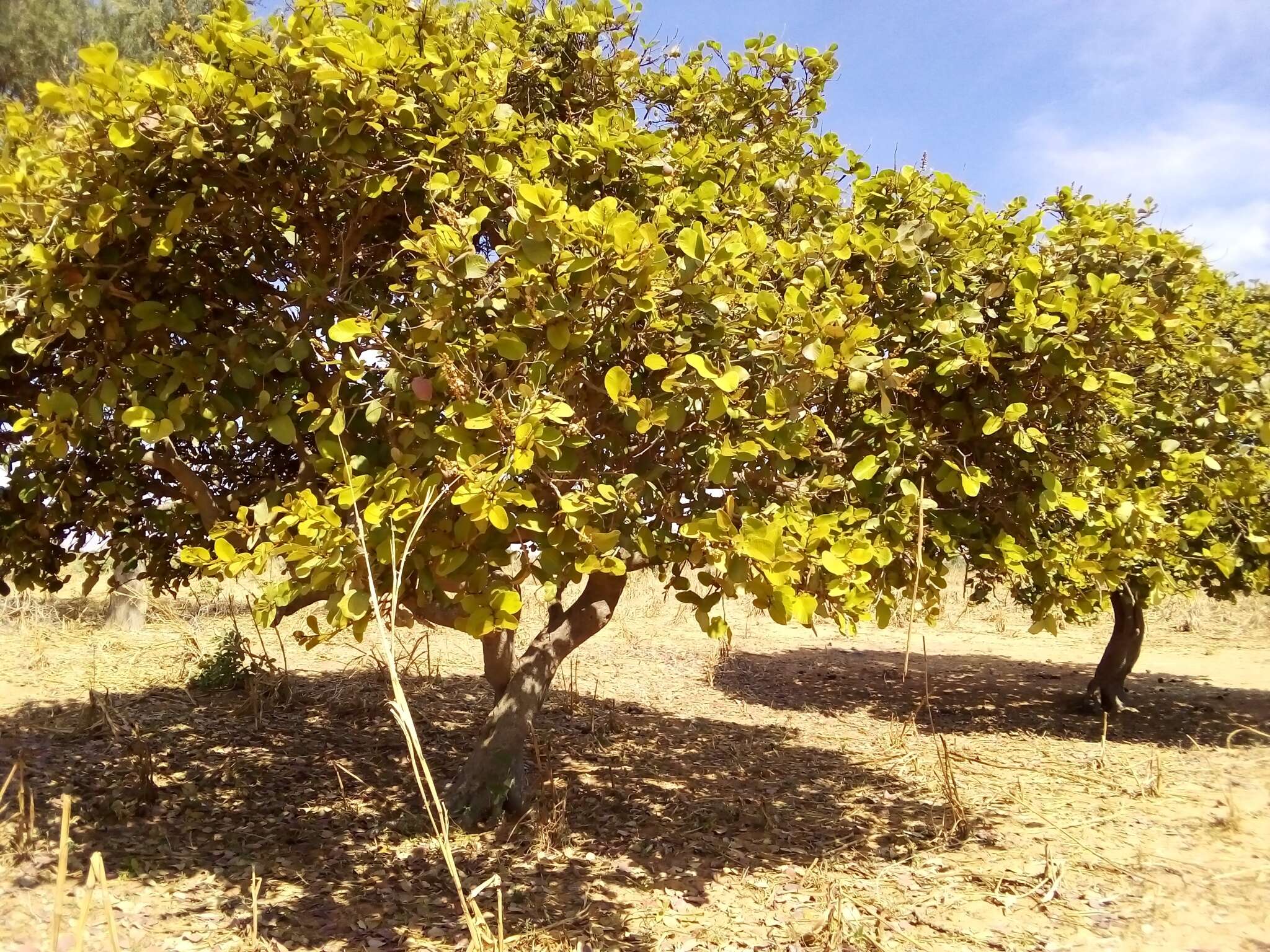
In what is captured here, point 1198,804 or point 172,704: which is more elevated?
point 1198,804

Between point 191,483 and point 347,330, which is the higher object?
point 347,330

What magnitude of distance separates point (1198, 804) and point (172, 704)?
22.9 feet

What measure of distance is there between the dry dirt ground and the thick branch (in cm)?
158

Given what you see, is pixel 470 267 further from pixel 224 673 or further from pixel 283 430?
pixel 224 673

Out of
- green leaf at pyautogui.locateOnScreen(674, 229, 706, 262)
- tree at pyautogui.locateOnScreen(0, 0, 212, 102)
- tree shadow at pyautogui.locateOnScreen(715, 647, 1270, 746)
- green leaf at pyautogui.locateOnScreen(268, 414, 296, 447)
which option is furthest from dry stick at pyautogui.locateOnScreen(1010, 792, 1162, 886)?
tree at pyautogui.locateOnScreen(0, 0, 212, 102)

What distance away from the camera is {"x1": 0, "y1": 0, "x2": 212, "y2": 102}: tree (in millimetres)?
7996

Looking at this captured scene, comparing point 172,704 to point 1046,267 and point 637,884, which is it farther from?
point 1046,267

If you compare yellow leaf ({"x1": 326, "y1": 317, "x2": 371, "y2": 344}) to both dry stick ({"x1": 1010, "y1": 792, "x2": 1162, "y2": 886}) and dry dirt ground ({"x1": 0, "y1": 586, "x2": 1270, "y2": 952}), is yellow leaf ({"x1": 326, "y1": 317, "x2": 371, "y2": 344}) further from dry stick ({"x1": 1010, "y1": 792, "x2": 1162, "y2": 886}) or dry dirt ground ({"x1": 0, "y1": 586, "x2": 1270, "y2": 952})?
dry stick ({"x1": 1010, "y1": 792, "x2": 1162, "y2": 886})

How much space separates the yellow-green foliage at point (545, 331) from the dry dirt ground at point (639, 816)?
136 centimetres

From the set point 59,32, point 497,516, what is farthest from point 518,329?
point 59,32

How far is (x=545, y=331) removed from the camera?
8.25 feet

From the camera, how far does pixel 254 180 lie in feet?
9.89

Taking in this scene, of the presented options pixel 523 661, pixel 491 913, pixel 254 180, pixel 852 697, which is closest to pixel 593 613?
pixel 523 661

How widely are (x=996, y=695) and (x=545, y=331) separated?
8.64m
